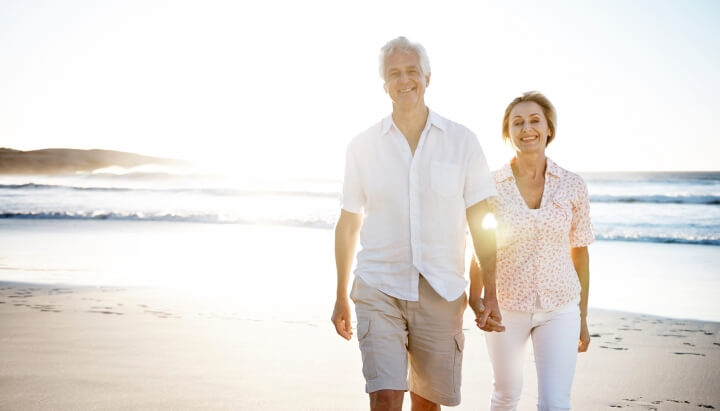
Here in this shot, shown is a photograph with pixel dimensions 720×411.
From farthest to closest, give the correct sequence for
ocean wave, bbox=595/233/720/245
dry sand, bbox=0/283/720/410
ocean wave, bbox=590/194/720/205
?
ocean wave, bbox=590/194/720/205 → ocean wave, bbox=595/233/720/245 → dry sand, bbox=0/283/720/410

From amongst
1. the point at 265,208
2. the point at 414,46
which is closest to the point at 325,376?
the point at 414,46

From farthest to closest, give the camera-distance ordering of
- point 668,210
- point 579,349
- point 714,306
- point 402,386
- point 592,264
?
point 668,210 → point 592,264 → point 714,306 → point 579,349 → point 402,386

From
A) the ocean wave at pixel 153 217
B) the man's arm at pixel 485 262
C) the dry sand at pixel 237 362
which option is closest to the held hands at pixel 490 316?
the man's arm at pixel 485 262

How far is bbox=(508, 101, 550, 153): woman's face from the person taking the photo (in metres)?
3.34

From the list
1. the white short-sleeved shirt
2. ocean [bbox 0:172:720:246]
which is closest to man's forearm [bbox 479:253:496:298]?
the white short-sleeved shirt

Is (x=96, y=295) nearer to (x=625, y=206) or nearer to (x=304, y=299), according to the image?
(x=304, y=299)

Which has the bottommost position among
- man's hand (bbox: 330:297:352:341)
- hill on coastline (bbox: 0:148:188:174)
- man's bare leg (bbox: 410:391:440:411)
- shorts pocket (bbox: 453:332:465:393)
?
man's bare leg (bbox: 410:391:440:411)

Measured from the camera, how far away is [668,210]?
955 inches

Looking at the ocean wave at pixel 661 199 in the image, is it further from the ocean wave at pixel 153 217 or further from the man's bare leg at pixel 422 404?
the man's bare leg at pixel 422 404

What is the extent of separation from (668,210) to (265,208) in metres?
15.1

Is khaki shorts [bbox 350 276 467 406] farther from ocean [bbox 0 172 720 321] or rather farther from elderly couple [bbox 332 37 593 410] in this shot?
ocean [bbox 0 172 720 321]

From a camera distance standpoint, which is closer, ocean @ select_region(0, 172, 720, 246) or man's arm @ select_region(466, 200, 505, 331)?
man's arm @ select_region(466, 200, 505, 331)

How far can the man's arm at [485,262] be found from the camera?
3.04 meters

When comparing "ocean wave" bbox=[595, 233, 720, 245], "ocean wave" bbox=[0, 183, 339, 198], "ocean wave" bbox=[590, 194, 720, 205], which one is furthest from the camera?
"ocean wave" bbox=[0, 183, 339, 198]
